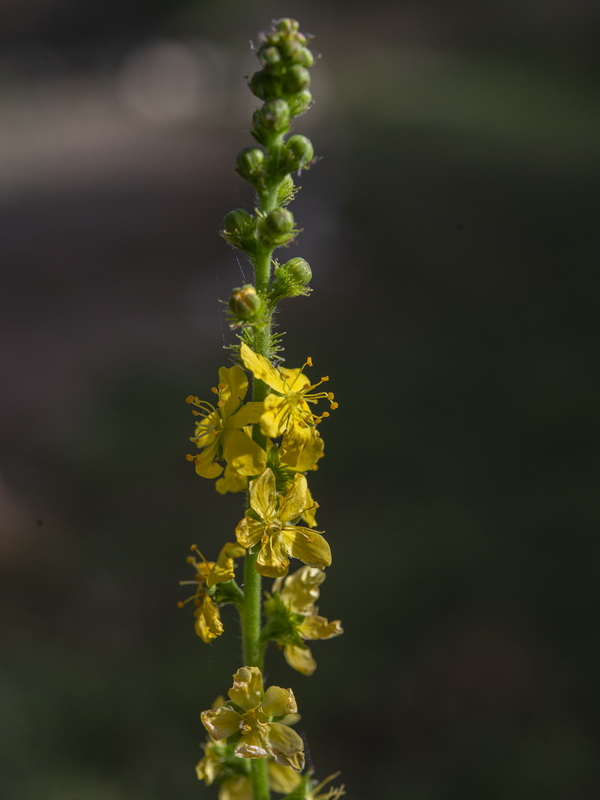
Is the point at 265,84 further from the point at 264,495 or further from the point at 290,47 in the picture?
the point at 264,495

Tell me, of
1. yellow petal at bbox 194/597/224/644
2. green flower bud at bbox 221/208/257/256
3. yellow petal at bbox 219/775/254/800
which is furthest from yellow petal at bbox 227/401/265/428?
yellow petal at bbox 219/775/254/800

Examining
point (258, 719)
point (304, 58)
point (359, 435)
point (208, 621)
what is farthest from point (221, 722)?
point (359, 435)

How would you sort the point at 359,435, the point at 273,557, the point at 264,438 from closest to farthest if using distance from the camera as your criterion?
the point at 273,557 → the point at 264,438 → the point at 359,435

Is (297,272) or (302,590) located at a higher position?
(297,272)

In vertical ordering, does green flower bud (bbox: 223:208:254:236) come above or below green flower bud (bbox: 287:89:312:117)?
below

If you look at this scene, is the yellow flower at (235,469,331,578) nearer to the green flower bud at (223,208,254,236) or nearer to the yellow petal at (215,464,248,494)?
the yellow petal at (215,464,248,494)

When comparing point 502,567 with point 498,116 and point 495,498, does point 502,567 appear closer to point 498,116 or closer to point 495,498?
point 495,498
